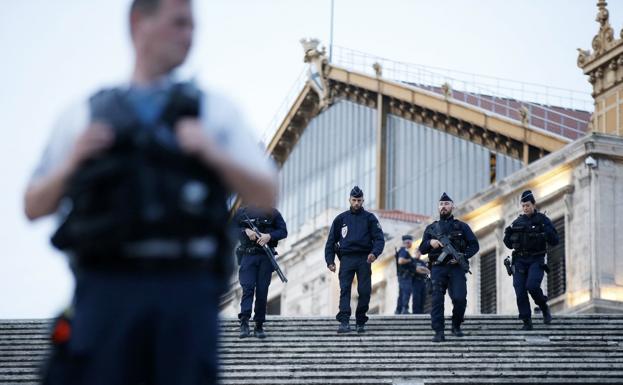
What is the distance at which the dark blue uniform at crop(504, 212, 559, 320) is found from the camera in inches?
811

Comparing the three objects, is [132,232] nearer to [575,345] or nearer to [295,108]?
[575,345]

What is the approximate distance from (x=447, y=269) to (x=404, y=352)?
1616 mm

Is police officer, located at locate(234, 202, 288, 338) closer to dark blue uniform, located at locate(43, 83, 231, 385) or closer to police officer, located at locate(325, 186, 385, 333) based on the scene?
police officer, located at locate(325, 186, 385, 333)

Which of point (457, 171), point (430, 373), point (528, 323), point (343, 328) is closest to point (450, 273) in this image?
point (528, 323)

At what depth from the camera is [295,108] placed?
65.6m

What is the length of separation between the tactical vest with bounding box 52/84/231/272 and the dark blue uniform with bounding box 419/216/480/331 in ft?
46.6

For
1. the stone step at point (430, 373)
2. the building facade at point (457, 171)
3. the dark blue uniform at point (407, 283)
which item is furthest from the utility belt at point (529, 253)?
the building facade at point (457, 171)

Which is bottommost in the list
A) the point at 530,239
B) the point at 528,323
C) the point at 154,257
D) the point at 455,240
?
the point at 154,257

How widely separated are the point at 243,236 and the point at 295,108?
151 feet

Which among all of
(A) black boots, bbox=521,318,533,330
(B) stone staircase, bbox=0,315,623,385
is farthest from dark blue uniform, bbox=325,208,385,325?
(A) black boots, bbox=521,318,533,330

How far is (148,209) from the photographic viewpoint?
5000mm

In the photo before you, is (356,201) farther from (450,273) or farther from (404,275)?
(404,275)

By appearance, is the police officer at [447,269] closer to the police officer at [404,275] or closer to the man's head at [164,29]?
the police officer at [404,275]

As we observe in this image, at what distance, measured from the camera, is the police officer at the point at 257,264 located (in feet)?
64.4
